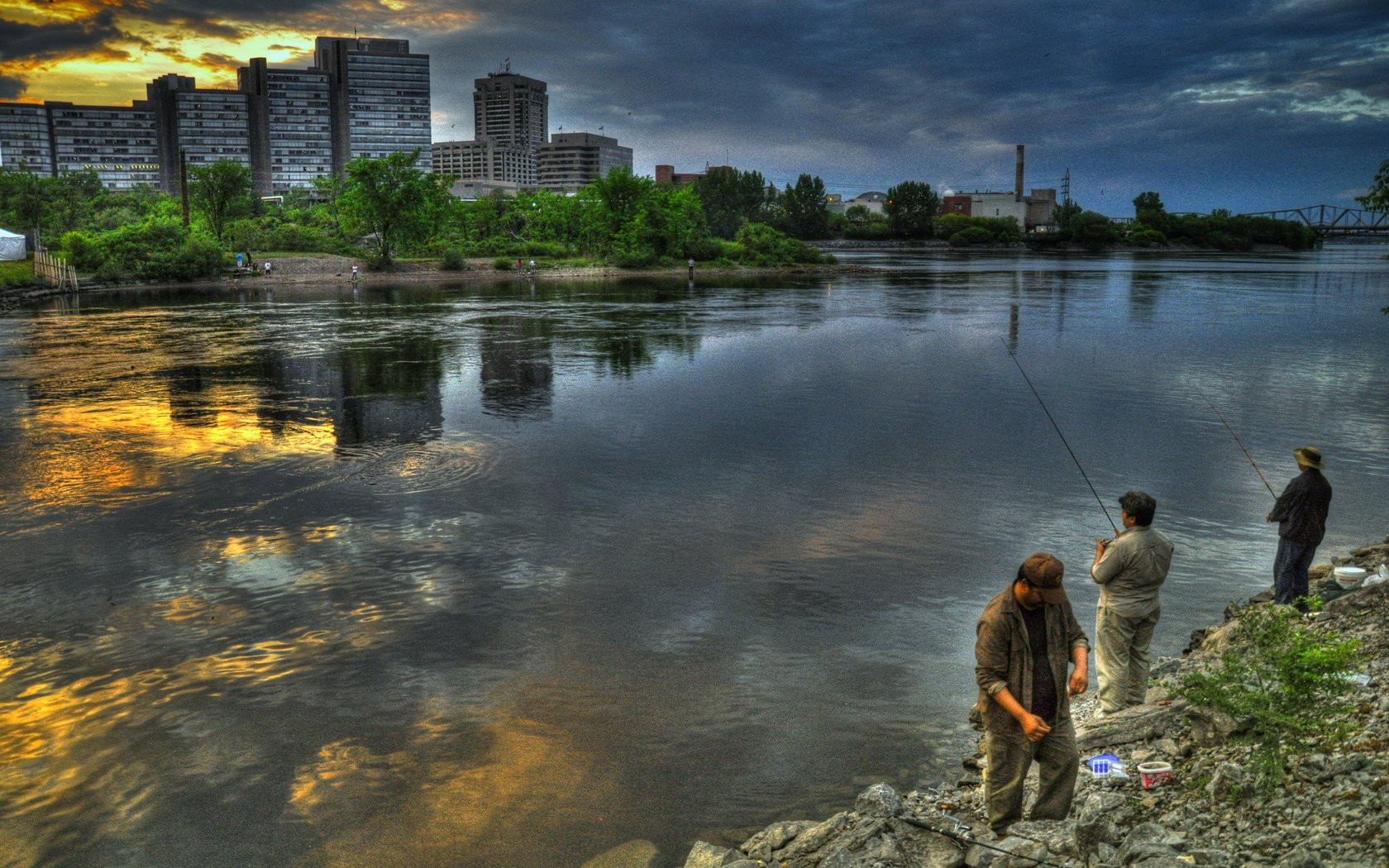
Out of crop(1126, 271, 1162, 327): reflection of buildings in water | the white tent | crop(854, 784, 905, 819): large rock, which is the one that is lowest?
crop(854, 784, 905, 819): large rock

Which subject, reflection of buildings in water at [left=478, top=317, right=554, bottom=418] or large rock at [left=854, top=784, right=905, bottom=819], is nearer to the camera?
large rock at [left=854, top=784, right=905, bottom=819]

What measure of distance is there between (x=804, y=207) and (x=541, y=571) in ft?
591

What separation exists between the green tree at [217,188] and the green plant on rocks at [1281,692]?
9375cm

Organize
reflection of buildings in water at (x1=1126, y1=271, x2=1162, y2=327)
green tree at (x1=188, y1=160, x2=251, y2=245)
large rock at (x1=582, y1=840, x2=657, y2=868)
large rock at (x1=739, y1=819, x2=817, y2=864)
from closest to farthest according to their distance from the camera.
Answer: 1. large rock at (x1=739, y1=819, x2=817, y2=864)
2. large rock at (x1=582, y1=840, x2=657, y2=868)
3. reflection of buildings in water at (x1=1126, y1=271, x2=1162, y2=327)
4. green tree at (x1=188, y1=160, x2=251, y2=245)

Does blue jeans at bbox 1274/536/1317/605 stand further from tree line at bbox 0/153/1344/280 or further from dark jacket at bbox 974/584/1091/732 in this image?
tree line at bbox 0/153/1344/280

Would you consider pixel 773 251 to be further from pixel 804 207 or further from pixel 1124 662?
pixel 1124 662

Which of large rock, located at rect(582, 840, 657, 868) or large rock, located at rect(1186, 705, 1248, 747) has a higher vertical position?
large rock, located at rect(1186, 705, 1248, 747)

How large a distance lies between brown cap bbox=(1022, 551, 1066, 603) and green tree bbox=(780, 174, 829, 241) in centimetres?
18181

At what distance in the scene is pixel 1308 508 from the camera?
9.55 meters

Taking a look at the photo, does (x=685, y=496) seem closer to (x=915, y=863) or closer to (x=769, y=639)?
(x=769, y=639)

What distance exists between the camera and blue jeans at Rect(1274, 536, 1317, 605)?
965 cm

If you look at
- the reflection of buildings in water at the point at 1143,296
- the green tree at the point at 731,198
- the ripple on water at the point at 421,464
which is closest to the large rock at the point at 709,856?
the ripple on water at the point at 421,464

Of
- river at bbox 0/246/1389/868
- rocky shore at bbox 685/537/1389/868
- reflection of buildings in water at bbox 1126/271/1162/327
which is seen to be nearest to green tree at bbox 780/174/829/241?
reflection of buildings in water at bbox 1126/271/1162/327

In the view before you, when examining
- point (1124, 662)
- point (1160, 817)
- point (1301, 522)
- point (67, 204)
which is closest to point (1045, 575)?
point (1160, 817)
